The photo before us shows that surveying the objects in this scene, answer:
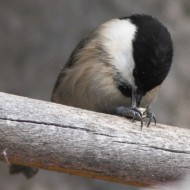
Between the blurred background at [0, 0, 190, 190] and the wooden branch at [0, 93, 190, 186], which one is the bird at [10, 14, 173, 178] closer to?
the wooden branch at [0, 93, 190, 186]

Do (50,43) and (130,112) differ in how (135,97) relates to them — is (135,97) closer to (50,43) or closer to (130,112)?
(130,112)

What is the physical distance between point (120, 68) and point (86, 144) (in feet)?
2.12

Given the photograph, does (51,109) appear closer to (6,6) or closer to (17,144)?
(17,144)

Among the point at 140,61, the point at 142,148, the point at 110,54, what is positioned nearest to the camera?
the point at 142,148

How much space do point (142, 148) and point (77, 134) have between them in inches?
8.0

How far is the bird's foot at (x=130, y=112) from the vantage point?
89.1 inches

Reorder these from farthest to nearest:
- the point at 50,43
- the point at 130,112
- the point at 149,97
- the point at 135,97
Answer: the point at 50,43 → the point at 149,97 → the point at 135,97 → the point at 130,112

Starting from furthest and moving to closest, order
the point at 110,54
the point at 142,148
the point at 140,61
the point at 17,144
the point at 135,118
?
the point at 110,54
the point at 140,61
the point at 135,118
the point at 142,148
the point at 17,144

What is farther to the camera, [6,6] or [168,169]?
[6,6]

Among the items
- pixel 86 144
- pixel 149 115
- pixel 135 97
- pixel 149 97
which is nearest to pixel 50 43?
pixel 149 97

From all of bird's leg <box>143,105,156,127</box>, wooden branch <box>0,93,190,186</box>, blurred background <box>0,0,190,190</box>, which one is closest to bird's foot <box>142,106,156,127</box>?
bird's leg <box>143,105,156,127</box>

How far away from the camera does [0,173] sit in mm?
3771

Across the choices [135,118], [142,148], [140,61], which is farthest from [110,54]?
[142,148]

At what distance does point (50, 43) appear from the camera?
150 inches
